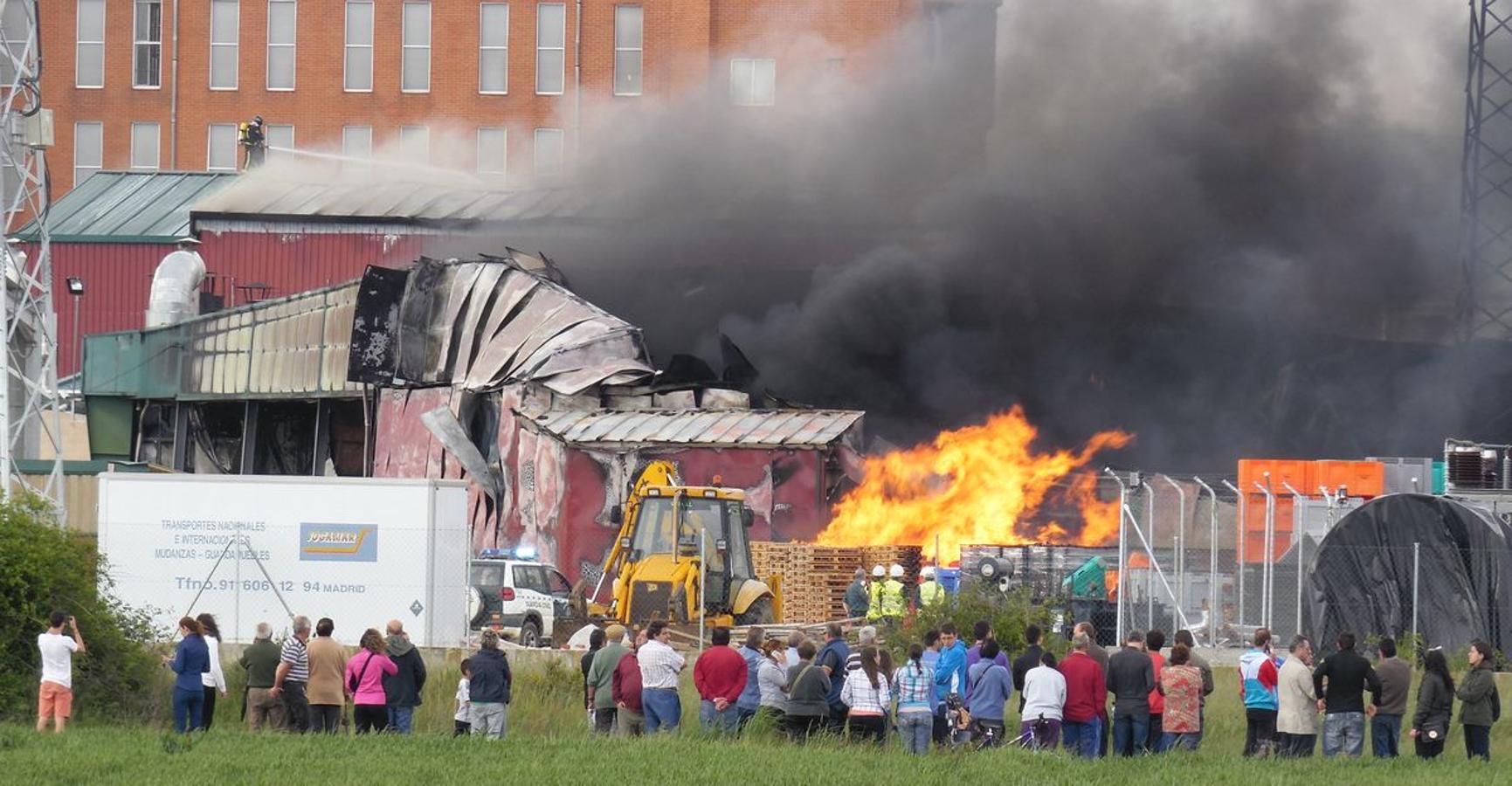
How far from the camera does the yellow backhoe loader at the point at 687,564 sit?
2614 cm

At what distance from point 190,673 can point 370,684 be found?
1427mm

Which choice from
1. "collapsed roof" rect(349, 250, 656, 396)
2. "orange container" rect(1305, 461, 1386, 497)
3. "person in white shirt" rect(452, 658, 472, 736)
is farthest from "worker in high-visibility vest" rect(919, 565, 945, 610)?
"collapsed roof" rect(349, 250, 656, 396)

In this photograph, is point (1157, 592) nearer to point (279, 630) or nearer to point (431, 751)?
point (279, 630)

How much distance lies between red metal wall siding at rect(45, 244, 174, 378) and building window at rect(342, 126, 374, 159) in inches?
606

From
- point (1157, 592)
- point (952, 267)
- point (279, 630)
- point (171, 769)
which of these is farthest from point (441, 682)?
point (952, 267)

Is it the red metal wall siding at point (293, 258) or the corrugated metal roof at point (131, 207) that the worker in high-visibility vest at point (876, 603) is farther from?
the corrugated metal roof at point (131, 207)

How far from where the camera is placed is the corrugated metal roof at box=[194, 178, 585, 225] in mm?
49906

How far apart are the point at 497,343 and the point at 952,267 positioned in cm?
1030

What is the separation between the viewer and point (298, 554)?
24.3 metres

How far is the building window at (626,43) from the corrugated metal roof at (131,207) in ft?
47.7

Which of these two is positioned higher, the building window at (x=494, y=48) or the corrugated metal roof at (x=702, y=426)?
the building window at (x=494, y=48)

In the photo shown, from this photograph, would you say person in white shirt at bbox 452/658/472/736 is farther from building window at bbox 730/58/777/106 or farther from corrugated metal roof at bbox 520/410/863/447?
building window at bbox 730/58/777/106

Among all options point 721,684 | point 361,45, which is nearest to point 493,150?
point 361,45

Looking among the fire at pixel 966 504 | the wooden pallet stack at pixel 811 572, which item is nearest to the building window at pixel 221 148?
the fire at pixel 966 504
